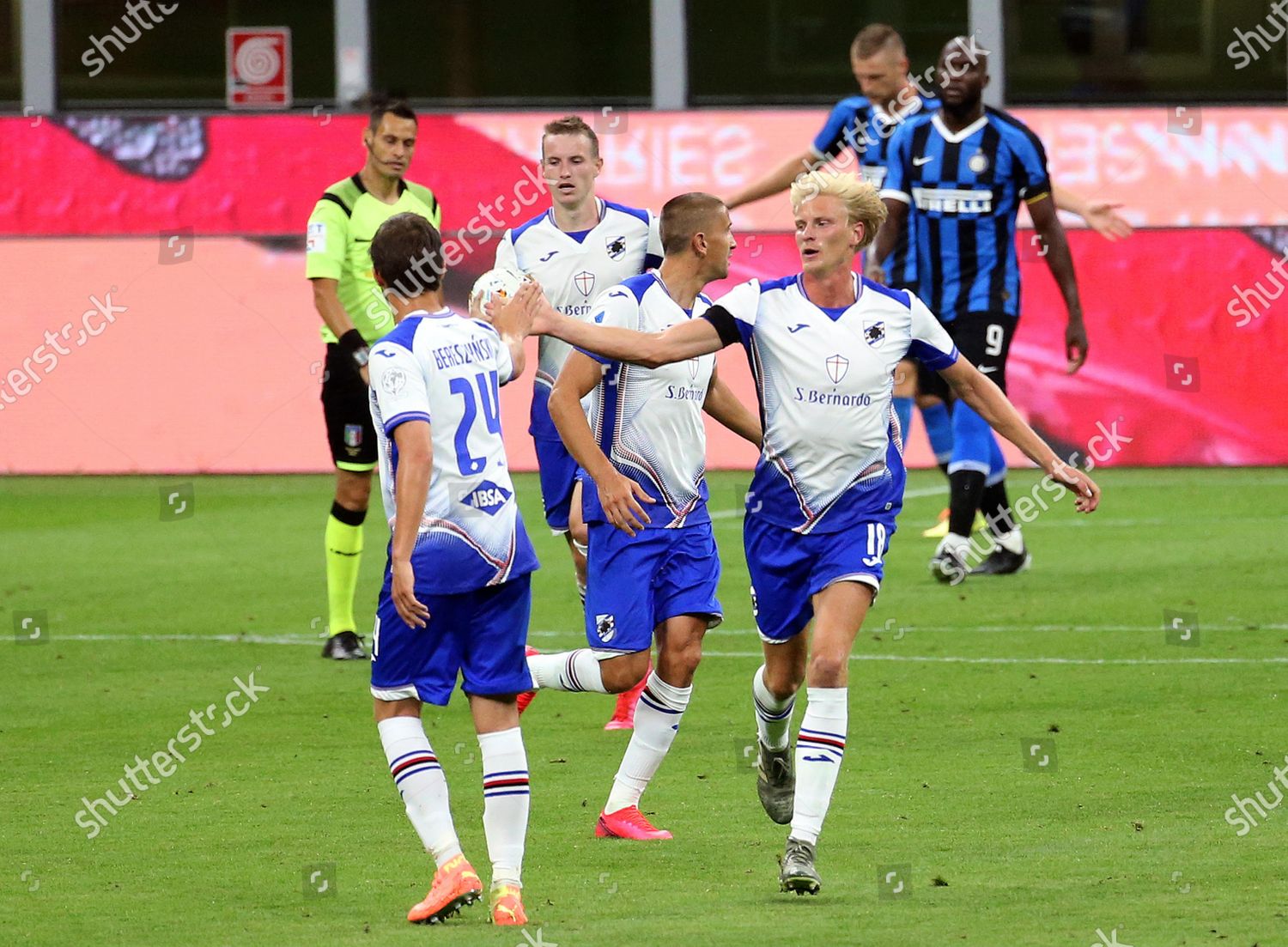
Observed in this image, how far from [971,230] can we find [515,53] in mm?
8234

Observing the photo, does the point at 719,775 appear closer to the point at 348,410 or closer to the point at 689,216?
the point at 689,216

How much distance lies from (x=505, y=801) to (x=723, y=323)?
4.75 feet

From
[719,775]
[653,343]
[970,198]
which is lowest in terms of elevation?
[719,775]

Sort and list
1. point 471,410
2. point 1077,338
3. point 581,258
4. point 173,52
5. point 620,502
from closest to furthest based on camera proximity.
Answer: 1. point 471,410
2. point 620,502
3. point 581,258
4. point 1077,338
5. point 173,52

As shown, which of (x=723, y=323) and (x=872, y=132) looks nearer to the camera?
(x=723, y=323)

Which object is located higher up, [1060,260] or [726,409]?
[1060,260]

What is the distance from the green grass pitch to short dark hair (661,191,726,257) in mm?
1719

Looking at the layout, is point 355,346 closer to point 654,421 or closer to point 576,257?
point 576,257

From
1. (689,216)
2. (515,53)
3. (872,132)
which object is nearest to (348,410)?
(689,216)

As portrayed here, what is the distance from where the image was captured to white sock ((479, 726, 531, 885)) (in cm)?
539

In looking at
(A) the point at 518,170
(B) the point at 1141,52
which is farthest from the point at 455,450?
(B) the point at 1141,52

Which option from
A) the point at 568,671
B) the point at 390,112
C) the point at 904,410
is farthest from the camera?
the point at 904,410

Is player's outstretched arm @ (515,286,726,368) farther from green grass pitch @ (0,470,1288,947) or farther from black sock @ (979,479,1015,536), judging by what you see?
black sock @ (979,479,1015,536)

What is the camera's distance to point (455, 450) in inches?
218
